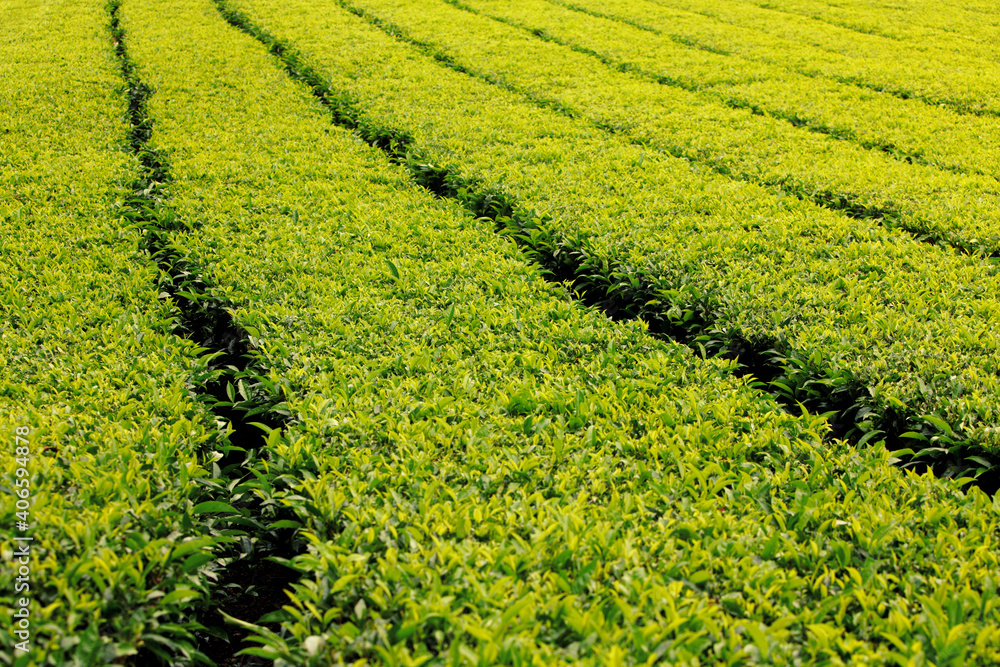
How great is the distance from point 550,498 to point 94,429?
2280mm

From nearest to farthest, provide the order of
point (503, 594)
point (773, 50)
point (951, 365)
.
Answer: point (503, 594) < point (951, 365) < point (773, 50)

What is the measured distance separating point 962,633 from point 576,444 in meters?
1.67

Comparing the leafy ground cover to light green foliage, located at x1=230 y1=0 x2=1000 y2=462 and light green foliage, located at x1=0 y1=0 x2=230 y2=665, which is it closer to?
light green foliage, located at x1=230 y1=0 x2=1000 y2=462

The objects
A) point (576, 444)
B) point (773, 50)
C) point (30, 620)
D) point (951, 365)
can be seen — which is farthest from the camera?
point (773, 50)

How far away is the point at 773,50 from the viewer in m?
12.9

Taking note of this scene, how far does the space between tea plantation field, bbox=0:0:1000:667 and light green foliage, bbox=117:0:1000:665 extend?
0.06ft

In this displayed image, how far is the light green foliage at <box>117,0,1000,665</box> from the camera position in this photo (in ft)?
7.71

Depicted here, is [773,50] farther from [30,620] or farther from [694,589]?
[30,620]

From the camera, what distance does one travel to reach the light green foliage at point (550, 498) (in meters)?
2.35

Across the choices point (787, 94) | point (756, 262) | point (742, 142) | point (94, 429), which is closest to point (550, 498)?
point (94, 429)

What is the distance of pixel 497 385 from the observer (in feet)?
12.5

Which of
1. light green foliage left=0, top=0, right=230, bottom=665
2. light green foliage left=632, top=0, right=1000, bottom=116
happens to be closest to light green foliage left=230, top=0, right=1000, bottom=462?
light green foliage left=0, top=0, right=230, bottom=665

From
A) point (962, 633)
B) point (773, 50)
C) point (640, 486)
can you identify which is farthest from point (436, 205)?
point (773, 50)

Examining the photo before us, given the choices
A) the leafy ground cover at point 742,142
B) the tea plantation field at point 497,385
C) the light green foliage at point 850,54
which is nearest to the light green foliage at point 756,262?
the tea plantation field at point 497,385
